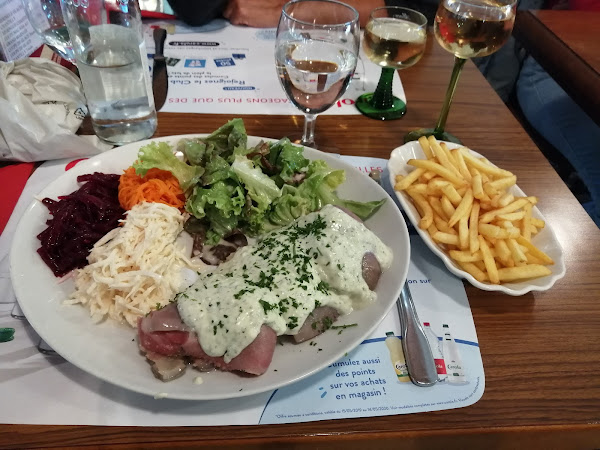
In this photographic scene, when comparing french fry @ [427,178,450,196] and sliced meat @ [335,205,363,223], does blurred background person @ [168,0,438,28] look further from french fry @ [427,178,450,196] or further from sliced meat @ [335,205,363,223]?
sliced meat @ [335,205,363,223]

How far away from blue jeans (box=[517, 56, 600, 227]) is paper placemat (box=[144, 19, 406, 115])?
1.20m

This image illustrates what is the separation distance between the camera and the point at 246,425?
3.08 feet

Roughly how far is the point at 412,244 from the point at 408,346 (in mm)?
398

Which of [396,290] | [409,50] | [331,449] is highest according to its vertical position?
[409,50]

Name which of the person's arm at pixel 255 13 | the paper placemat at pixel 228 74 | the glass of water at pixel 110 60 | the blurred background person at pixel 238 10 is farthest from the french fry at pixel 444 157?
the person's arm at pixel 255 13

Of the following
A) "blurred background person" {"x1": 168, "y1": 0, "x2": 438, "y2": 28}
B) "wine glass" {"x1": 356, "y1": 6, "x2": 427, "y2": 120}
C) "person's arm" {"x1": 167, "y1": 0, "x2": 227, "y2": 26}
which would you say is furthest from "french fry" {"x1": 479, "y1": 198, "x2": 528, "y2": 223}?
"person's arm" {"x1": 167, "y1": 0, "x2": 227, "y2": 26}

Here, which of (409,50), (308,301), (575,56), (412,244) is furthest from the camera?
(575,56)

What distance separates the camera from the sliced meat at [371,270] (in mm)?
1146

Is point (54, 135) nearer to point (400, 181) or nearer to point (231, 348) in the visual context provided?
point (231, 348)

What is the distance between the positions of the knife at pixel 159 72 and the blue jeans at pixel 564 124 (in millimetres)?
2224

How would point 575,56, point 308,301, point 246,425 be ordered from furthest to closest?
point 575,56, point 308,301, point 246,425

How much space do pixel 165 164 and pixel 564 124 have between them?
2421mm

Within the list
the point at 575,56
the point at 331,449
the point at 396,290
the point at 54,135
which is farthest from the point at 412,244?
the point at 575,56

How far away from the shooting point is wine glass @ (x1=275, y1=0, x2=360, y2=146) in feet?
4.77
